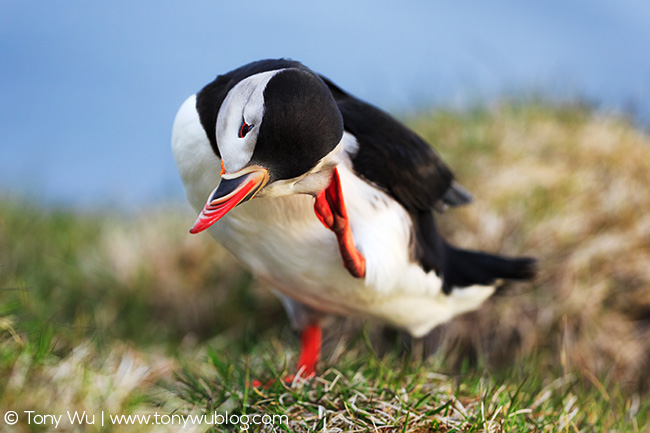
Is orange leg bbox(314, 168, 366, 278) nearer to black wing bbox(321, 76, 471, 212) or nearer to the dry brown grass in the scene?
black wing bbox(321, 76, 471, 212)

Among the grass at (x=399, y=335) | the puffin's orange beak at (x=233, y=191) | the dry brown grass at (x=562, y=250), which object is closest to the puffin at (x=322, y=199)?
the puffin's orange beak at (x=233, y=191)

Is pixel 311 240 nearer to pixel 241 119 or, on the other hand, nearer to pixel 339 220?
pixel 339 220

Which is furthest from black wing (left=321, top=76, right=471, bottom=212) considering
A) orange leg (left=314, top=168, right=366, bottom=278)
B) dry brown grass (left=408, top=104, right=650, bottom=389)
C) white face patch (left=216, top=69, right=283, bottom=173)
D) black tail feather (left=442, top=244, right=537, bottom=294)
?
dry brown grass (left=408, top=104, right=650, bottom=389)

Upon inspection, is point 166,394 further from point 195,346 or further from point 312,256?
point 195,346

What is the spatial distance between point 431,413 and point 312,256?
706 mm

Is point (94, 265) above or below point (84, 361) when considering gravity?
below

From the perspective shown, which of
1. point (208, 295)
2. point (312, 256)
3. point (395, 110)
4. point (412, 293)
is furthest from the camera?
point (395, 110)

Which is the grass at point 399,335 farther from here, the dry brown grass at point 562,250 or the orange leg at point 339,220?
the orange leg at point 339,220

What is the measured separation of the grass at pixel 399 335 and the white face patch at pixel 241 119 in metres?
0.89

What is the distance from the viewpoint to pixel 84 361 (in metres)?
2.54

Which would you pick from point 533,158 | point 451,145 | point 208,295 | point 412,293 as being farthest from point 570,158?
point 208,295

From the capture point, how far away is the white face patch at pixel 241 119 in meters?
1.61

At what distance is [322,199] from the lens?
206cm

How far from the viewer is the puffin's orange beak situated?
1622mm
